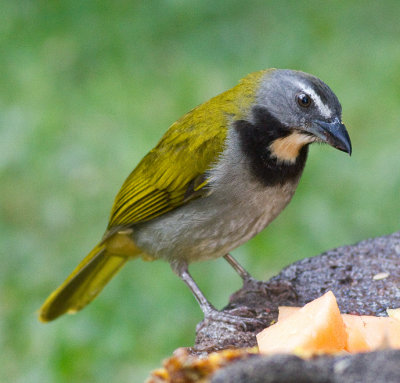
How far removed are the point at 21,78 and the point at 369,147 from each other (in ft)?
12.6

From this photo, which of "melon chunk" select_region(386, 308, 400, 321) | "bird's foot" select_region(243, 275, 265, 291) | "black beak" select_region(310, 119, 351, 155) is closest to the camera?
"melon chunk" select_region(386, 308, 400, 321)

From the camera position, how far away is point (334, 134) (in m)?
4.28

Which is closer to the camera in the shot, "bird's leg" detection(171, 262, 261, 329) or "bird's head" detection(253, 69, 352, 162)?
"bird's leg" detection(171, 262, 261, 329)

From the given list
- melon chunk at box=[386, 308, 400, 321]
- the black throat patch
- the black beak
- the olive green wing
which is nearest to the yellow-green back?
the olive green wing

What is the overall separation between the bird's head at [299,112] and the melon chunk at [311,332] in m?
1.19

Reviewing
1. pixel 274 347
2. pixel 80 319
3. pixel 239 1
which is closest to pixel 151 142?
pixel 80 319

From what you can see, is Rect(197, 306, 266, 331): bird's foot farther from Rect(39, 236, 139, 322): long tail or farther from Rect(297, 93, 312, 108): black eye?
Rect(39, 236, 139, 322): long tail

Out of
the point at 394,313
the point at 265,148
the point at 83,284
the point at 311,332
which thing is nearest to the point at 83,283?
the point at 83,284

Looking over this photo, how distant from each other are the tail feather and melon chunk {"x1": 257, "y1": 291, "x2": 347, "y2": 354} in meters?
2.12

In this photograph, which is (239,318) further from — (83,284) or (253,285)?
(83,284)

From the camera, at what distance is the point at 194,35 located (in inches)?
394

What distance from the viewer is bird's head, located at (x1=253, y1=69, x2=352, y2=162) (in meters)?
4.32

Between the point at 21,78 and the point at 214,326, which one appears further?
the point at 21,78

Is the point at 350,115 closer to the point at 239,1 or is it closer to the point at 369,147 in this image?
the point at 369,147
